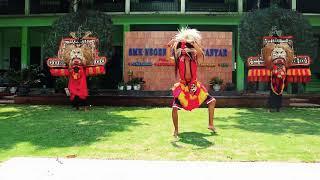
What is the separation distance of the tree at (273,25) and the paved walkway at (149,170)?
8.14 metres

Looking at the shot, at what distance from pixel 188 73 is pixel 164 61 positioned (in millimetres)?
8150

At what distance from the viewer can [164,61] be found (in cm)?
1656

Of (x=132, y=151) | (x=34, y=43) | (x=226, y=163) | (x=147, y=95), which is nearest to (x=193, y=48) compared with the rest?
(x=132, y=151)

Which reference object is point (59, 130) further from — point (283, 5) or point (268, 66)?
point (283, 5)

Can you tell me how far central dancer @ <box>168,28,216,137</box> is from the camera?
838 cm

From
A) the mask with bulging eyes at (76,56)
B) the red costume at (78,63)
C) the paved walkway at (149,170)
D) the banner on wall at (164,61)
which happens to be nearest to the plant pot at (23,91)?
the red costume at (78,63)

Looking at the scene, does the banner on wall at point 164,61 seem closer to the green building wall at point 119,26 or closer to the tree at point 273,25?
the green building wall at point 119,26

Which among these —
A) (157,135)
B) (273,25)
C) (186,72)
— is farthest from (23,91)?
(186,72)

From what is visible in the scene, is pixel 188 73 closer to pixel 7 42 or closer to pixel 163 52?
pixel 163 52

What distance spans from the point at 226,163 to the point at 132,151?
5.76 feet

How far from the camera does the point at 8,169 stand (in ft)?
17.0

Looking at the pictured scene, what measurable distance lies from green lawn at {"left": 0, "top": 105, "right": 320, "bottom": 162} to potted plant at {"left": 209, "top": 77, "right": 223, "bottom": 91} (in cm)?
337

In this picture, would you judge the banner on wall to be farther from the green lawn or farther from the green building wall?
the green lawn

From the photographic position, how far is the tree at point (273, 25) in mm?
13328
